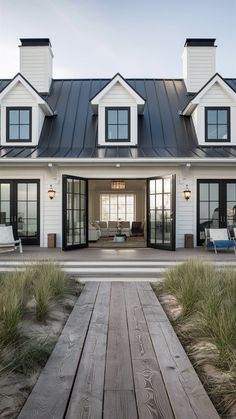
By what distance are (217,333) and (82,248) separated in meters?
7.63

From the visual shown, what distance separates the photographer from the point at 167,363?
245 centimetres

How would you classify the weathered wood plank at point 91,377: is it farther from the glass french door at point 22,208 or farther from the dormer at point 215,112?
the dormer at point 215,112

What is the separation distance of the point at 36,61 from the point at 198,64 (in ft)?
20.9

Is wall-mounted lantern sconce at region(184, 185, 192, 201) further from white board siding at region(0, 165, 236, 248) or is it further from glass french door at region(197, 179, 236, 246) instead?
glass french door at region(197, 179, 236, 246)

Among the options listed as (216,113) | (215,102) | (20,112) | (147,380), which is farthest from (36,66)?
(147,380)

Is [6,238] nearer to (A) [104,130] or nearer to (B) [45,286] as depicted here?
(A) [104,130]

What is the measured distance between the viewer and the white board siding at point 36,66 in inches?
506

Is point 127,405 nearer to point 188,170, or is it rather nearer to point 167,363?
point 167,363

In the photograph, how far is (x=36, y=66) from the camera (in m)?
12.9

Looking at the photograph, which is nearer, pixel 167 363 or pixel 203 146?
pixel 167 363

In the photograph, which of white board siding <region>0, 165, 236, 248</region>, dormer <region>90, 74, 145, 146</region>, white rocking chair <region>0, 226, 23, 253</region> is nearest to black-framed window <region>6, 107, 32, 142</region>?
white board siding <region>0, 165, 236, 248</region>

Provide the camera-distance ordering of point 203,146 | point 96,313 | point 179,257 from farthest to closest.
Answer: point 203,146, point 179,257, point 96,313

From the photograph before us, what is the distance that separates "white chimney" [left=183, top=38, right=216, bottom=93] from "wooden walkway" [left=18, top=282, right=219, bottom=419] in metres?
11.4

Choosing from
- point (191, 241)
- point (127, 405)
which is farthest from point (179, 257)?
point (127, 405)
